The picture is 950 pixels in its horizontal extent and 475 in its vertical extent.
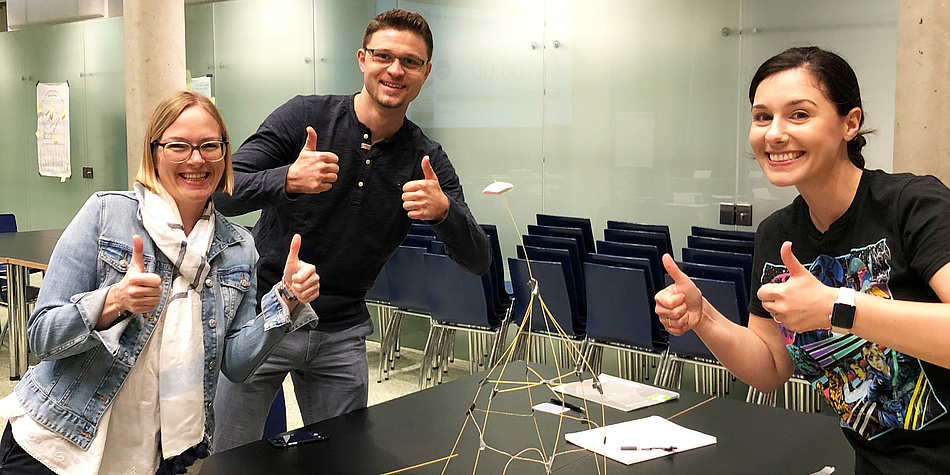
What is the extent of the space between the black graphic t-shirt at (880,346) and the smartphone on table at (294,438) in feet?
3.78

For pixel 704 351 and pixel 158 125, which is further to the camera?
pixel 704 351

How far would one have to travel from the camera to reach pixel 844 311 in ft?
4.53

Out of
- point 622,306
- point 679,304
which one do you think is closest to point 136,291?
point 679,304

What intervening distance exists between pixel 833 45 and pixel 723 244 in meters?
1.70

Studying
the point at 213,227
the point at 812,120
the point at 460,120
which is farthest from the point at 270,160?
the point at 460,120

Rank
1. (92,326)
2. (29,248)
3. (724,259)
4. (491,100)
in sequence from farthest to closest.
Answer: (491,100) → (29,248) → (724,259) → (92,326)

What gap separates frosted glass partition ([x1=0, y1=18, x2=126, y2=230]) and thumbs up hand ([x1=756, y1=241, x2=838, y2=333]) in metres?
9.60

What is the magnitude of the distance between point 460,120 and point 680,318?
19.1 ft

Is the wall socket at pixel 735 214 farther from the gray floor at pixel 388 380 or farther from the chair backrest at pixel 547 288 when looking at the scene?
the gray floor at pixel 388 380

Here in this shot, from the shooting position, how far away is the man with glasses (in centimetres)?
248

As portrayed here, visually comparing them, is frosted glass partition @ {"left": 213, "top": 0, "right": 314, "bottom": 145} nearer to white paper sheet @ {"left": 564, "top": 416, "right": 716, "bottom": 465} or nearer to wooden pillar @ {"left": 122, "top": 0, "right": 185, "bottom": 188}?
wooden pillar @ {"left": 122, "top": 0, "right": 185, "bottom": 188}

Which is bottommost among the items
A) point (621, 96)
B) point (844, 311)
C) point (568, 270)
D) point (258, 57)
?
point (568, 270)

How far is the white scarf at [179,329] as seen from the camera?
2051 millimetres

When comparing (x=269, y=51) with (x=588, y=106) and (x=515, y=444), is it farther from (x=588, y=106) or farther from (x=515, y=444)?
(x=515, y=444)
